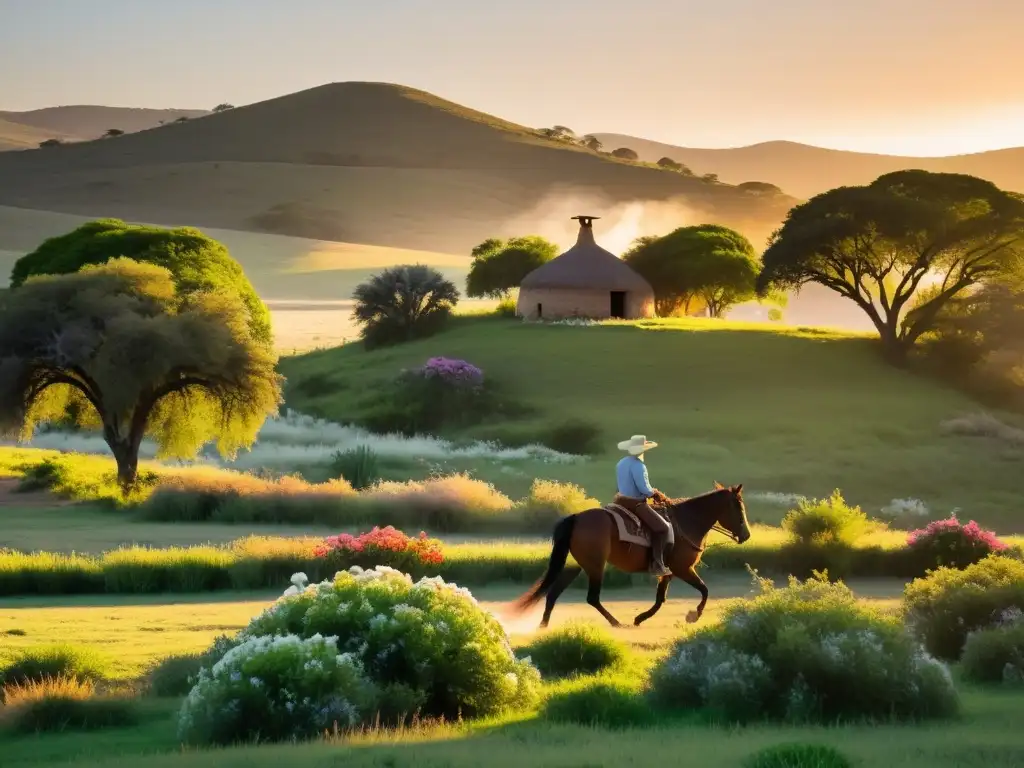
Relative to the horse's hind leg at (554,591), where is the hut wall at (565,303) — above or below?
above

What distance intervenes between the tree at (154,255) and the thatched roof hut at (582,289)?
16809 millimetres

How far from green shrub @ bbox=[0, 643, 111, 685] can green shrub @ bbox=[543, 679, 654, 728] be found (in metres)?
5.09

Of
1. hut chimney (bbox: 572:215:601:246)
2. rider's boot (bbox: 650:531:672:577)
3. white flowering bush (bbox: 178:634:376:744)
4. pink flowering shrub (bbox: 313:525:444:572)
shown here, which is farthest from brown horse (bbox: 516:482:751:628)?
hut chimney (bbox: 572:215:601:246)

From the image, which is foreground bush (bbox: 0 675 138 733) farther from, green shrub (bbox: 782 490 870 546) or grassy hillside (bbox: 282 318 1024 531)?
grassy hillside (bbox: 282 318 1024 531)

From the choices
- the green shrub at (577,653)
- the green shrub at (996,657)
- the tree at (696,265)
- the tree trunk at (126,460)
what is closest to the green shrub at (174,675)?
the green shrub at (577,653)

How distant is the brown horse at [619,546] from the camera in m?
18.7

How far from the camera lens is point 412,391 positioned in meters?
56.8

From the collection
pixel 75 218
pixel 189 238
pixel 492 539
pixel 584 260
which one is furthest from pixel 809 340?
pixel 75 218

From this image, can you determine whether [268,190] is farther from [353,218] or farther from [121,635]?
[121,635]

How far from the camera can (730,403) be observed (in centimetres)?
5738

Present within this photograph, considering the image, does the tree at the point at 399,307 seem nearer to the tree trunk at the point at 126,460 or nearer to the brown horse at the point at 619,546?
the tree trunk at the point at 126,460

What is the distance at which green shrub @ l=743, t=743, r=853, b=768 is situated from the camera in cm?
948

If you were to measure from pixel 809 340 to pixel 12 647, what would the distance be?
55910mm

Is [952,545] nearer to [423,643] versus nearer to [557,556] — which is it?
[557,556]
